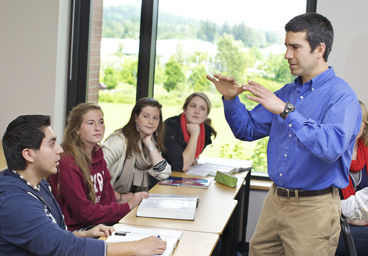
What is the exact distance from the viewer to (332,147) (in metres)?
1.62

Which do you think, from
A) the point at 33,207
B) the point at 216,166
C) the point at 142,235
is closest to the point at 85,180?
the point at 142,235

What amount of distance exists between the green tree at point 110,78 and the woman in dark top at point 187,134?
0.94 meters

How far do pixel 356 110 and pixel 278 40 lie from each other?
76.0 inches

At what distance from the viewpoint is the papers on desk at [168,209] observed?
195cm

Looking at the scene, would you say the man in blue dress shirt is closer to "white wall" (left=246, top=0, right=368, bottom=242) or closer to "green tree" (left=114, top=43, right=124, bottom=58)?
"white wall" (left=246, top=0, right=368, bottom=242)

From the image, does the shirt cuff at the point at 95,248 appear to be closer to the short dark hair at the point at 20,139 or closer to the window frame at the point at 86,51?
the short dark hair at the point at 20,139

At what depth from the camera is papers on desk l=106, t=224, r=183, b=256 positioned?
1.62 metres

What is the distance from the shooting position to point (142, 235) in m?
1.66

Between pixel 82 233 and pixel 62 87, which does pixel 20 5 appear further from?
pixel 82 233

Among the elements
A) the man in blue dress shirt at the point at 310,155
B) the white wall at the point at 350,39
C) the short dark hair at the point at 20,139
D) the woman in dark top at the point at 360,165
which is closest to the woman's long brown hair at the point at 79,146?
the short dark hair at the point at 20,139

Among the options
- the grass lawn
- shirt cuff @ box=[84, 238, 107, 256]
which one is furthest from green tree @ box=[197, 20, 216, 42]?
shirt cuff @ box=[84, 238, 107, 256]

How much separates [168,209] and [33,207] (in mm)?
725

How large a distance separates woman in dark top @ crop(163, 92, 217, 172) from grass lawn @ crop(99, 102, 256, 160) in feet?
1.48

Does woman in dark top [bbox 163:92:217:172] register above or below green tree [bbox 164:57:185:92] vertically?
below
